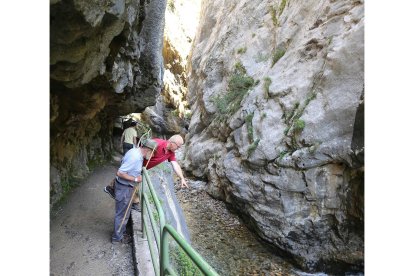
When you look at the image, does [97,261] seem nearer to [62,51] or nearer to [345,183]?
[62,51]

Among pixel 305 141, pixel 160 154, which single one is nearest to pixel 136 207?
pixel 160 154

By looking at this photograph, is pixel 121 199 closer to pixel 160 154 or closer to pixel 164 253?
pixel 160 154

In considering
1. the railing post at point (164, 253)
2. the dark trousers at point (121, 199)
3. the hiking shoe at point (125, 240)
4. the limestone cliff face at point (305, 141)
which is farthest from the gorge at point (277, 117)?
the railing post at point (164, 253)

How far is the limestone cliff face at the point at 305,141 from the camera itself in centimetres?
729

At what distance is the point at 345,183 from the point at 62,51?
6.60 metres

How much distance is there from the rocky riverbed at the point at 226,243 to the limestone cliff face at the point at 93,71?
3697 mm

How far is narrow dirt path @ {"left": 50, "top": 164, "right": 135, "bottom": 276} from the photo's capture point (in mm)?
4238

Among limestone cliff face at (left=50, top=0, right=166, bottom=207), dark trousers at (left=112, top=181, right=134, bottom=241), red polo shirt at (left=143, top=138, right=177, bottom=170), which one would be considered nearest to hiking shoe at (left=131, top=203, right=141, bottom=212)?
dark trousers at (left=112, top=181, right=134, bottom=241)

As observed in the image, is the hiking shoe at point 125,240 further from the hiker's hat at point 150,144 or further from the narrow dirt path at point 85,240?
the hiker's hat at point 150,144

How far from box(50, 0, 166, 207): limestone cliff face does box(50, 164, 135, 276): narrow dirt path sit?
1.96ft

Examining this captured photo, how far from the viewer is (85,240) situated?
4.93 metres

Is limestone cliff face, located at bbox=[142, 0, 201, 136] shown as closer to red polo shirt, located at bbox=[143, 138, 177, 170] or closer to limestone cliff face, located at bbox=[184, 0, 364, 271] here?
limestone cliff face, located at bbox=[184, 0, 364, 271]

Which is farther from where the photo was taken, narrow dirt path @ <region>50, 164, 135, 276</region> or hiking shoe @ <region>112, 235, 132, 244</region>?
hiking shoe @ <region>112, 235, 132, 244</region>

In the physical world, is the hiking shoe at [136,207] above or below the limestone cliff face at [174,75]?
below
